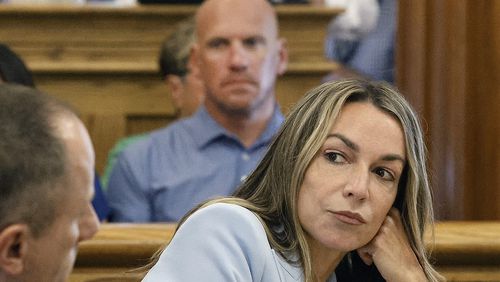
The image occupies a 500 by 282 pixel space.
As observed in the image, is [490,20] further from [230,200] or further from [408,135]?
[230,200]

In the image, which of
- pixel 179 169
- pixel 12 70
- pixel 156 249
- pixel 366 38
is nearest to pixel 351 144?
pixel 156 249

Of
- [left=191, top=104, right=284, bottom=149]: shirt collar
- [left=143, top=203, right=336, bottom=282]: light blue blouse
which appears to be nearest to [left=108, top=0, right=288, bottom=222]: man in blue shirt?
[left=191, top=104, right=284, bottom=149]: shirt collar

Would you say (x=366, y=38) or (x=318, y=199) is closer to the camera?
(x=318, y=199)

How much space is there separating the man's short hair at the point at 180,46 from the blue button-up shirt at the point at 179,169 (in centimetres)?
40

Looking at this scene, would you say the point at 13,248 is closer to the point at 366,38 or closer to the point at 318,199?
the point at 318,199

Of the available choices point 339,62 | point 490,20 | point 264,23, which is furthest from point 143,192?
point 339,62

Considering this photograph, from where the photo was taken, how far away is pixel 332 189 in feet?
6.56

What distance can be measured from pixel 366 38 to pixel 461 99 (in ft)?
7.65

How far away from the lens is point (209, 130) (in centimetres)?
360

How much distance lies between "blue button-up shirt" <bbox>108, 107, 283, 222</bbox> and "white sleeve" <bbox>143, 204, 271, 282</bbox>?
1.44 metres

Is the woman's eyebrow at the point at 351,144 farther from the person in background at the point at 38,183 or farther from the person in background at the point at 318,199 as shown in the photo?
the person in background at the point at 38,183

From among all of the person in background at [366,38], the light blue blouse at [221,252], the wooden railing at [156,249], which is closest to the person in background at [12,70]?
the wooden railing at [156,249]

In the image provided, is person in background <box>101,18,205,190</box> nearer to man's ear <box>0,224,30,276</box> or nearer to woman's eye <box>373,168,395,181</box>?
woman's eye <box>373,168,395,181</box>

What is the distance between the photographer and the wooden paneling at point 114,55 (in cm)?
432
